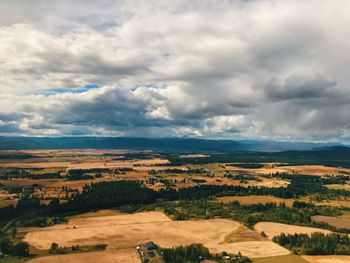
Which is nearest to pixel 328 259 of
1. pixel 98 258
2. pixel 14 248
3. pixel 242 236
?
pixel 242 236

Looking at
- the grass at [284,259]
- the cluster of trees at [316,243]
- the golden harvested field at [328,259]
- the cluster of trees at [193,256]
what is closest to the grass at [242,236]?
the cluster of trees at [316,243]

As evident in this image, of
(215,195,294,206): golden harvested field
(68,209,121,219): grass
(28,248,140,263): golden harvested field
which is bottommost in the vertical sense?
(68,209,121,219): grass

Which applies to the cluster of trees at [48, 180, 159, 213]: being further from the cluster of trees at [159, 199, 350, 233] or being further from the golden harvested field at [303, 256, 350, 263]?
the golden harvested field at [303, 256, 350, 263]

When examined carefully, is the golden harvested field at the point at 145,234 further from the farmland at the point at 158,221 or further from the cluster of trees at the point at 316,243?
the cluster of trees at the point at 316,243

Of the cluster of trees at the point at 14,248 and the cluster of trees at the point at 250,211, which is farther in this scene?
the cluster of trees at the point at 250,211

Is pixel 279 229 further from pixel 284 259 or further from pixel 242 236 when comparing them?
pixel 284 259

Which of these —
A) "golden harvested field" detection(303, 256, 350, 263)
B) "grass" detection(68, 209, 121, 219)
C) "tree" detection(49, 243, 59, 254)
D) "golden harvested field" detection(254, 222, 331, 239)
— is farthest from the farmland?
"golden harvested field" detection(303, 256, 350, 263)

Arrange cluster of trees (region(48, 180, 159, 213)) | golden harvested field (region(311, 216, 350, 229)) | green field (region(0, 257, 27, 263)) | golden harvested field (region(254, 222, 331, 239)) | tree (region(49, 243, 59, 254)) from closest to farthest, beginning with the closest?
green field (region(0, 257, 27, 263))
tree (region(49, 243, 59, 254))
golden harvested field (region(254, 222, 331, 239))
golden harvested field (region(311, 216, 350, 229))
cluster of trees (region(48, 180, 159, 213))

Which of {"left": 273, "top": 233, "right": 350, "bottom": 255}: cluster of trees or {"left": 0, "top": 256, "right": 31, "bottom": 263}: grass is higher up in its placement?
{"left": 273, "top": 233, "right": 350, "bottom": 255}: cluster of trees
